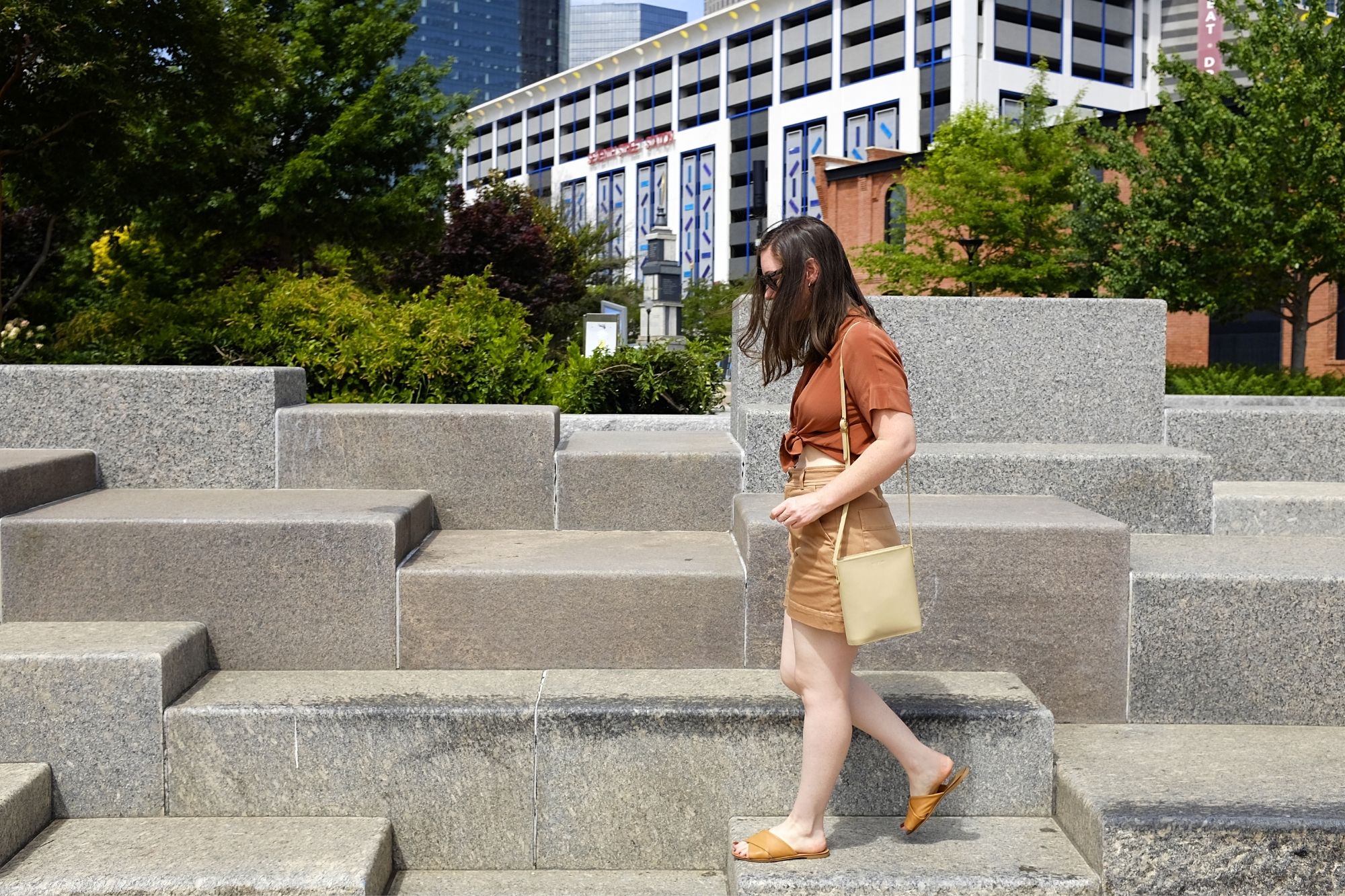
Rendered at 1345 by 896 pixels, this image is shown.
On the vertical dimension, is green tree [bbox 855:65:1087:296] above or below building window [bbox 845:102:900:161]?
below

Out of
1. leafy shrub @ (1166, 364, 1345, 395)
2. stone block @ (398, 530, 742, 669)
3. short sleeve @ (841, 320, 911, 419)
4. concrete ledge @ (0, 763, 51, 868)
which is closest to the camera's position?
short sleeve @ (841, 320, 911, 419)

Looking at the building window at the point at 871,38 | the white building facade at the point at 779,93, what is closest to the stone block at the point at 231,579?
the white building facade at the point at 779,93

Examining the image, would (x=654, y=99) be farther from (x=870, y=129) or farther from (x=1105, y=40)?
(x=1105, y=40)

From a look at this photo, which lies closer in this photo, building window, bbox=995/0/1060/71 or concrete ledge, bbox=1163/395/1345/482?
concrete ledge, bbox=1163/395/1345/482

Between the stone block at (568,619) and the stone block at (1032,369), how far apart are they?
2.19 metres

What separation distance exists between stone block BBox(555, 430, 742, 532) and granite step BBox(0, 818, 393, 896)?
7.07 feet

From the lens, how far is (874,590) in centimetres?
319

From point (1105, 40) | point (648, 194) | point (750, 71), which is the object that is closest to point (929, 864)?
point (1105, 40)

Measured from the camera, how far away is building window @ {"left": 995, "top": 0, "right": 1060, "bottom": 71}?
63500 millimetres

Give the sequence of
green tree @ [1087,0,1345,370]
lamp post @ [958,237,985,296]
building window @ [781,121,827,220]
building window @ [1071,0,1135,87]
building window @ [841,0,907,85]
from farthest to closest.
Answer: building window @ [781,121,827,220] < building window @ [1071,0,1135,87] < building window @ [841,0,907,85] < lamp post @ [958,237,985,296] < green tree @ [1087,0,1345,370]

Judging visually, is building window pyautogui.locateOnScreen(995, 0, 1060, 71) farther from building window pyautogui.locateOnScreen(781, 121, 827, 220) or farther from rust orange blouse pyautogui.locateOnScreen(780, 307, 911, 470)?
rust orange blouse pyautogui.locateOnScreen(780, 307, 911, 470)

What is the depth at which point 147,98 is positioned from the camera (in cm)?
1275

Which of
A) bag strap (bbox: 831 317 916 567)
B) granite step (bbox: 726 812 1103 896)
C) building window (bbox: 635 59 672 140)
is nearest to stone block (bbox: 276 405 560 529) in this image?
granite step (bbox: 726 812 1103 896)

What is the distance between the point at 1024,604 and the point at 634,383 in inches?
174
